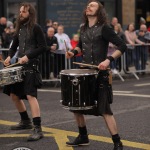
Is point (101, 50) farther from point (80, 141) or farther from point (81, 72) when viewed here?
point (80, 141)

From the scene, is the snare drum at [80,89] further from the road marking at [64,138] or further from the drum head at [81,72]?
the road marking at [64,138]

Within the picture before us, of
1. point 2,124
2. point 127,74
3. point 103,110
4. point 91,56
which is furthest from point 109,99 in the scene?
point 127,74

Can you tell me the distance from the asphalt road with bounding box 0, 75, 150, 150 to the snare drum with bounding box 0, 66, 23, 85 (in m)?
0.87

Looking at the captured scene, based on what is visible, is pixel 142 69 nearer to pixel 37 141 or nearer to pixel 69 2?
pixel 69 2

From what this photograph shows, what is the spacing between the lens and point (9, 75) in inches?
258

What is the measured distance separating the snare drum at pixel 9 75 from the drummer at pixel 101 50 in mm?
888

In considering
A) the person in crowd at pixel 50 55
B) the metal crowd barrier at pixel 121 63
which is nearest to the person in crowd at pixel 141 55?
the metal crowd barrier at pixel 121 63

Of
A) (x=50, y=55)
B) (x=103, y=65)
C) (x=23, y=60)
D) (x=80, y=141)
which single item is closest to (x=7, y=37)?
(x=50, y=55)

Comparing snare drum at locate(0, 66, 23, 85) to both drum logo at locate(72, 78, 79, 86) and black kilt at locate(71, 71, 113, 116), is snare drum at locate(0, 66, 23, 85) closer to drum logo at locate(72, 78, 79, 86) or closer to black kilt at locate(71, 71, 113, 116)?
drum logo at locate(72, 78, 79, 86)

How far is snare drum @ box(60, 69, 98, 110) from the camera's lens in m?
5.85

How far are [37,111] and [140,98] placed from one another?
429 cm

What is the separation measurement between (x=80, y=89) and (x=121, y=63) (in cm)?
953

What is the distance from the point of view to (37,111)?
271 inches

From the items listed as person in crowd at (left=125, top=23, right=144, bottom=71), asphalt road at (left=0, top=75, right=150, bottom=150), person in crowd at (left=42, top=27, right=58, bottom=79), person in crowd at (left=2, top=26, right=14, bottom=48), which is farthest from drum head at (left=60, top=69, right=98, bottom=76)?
person in crowd at (left=125, top=23, right=144, bottom=71)
